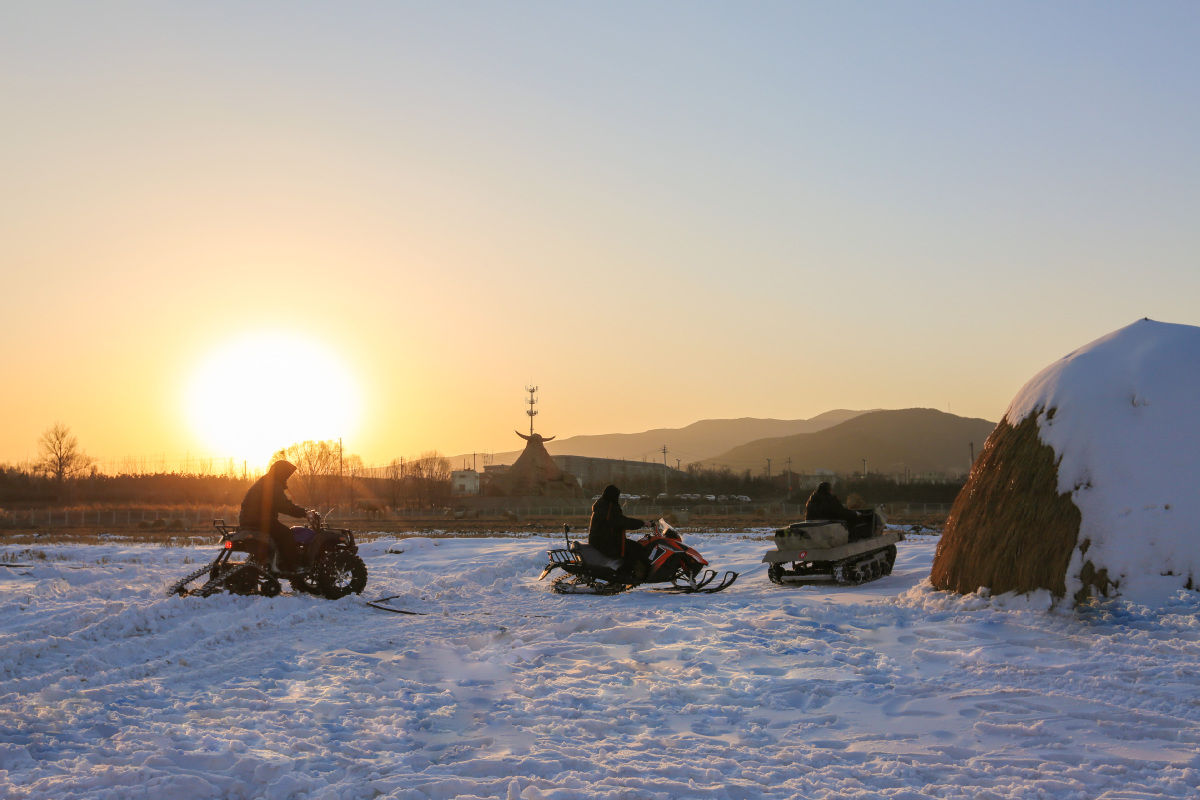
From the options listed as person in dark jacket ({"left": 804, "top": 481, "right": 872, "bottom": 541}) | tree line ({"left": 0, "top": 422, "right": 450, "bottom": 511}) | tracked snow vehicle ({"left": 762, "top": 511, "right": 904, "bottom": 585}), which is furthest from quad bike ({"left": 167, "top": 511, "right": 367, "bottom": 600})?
tree line ({"left": 0, "top": 422, "right": 450, "bottom": 511})

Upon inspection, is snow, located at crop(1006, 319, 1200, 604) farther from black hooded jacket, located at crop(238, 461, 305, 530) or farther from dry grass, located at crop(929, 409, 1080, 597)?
black hooded jacket, located at crop(238, 461, 305, 530)

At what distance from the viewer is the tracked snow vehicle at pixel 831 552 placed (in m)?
13.5

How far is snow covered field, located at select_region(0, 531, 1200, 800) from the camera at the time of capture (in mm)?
4961

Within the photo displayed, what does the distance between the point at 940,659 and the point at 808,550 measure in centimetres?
564

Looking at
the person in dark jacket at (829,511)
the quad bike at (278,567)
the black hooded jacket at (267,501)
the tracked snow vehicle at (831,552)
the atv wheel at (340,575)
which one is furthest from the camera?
the person in dark jacket at (829,511)

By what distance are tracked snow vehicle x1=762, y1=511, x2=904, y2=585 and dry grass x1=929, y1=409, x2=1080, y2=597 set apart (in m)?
1.96

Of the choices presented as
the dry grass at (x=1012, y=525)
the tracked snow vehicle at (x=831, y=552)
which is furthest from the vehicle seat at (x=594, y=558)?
the dry grass at (x=1012, y=525)

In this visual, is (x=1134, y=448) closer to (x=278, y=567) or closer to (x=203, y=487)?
(x=278, y=567)

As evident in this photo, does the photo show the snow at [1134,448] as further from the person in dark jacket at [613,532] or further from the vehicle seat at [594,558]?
the vehicle seat at [594,558]

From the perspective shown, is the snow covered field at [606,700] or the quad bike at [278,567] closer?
the snow covered field at [606,700]

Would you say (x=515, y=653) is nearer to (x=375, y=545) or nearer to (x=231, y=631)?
(x=231, y=631)

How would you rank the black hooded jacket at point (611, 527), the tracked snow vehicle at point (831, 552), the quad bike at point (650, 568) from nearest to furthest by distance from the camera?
the tracked snow vehicle at point (831, 552)
the quad bike at point (650, 568)
the black hooded jacket at point (611, 527)

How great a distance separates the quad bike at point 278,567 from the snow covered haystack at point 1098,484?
8.24 meters

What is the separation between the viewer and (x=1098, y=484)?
956 cm
